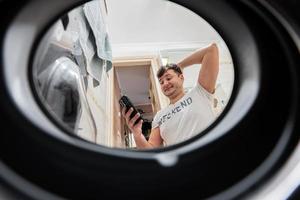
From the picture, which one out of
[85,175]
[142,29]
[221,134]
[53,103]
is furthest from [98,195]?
[142,29]

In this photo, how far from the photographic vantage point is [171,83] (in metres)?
1.38

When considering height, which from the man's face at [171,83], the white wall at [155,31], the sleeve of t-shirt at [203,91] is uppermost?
the white wall at [155,31]

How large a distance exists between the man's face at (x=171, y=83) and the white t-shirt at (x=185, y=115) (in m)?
0.10

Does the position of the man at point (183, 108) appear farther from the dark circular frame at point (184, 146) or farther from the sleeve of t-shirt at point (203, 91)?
the dark circular frame at point (184, 146)

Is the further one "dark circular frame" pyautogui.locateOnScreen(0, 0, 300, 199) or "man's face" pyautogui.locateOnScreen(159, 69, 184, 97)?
"man's face" pyautogui.locateOnScreen(159, 69, 184, 97)

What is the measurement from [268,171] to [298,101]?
0.06m

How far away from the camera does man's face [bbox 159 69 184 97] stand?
1.37 meters

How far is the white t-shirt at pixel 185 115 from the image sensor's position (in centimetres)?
117

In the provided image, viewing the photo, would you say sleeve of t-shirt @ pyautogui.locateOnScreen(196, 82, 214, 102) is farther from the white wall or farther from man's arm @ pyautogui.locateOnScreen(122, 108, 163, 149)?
the white wall

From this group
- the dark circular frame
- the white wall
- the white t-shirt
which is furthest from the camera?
the white wall

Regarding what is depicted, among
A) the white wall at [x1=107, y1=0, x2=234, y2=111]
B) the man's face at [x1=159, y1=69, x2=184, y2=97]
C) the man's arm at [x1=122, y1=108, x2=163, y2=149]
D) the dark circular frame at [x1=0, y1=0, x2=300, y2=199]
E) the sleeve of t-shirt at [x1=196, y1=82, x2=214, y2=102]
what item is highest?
the white wall at [x1=107, y1=0, x2=234, y2=111]

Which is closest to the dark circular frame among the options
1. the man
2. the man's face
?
the man

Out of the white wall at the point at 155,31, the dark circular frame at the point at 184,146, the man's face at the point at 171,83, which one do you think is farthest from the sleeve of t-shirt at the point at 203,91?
the dark circular frame at the point at 184,146

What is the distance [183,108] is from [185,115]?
0.04 m
